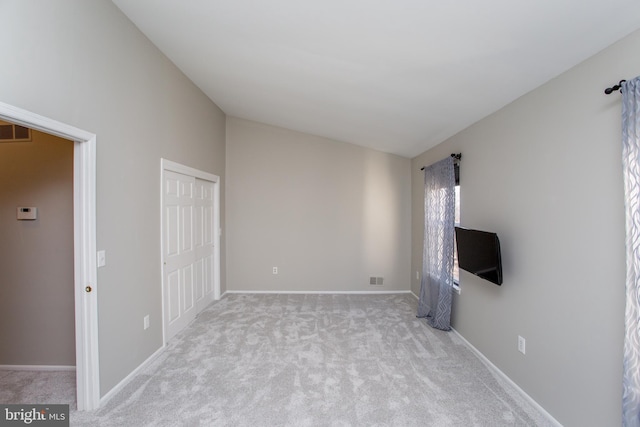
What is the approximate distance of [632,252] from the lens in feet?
4.38

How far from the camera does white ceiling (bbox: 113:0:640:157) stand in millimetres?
1419

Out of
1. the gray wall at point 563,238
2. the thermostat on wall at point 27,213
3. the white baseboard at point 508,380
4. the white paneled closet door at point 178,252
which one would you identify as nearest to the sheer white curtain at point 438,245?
the white baseboard at point 508,380

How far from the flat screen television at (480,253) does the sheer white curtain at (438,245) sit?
1.26ft

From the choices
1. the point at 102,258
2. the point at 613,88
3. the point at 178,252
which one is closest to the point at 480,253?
the point at 613,88

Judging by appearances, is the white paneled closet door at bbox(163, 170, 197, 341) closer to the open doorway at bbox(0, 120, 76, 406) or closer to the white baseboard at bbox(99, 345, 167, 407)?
the white baseboard at bbox(99, 345, 167, 407)

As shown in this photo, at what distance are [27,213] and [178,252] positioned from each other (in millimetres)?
1297

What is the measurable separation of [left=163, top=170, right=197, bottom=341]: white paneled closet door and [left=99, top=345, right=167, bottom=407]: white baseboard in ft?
0.88

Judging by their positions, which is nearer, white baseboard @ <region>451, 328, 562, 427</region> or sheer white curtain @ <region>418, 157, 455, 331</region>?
white baseboard @ <region>451, 328, 562, 427</region>

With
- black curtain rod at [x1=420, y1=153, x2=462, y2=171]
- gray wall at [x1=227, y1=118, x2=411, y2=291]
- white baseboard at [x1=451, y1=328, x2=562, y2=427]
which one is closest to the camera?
white baseboard at [x1=451, y1=328, x2=562, y2=427]

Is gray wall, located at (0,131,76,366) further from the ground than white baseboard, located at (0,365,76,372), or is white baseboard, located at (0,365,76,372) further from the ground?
gray wall, located at (0,131,76,366)

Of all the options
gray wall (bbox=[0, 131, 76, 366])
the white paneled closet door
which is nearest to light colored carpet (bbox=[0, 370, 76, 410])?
gray wall (bbox=[0, 131, 76, 366])

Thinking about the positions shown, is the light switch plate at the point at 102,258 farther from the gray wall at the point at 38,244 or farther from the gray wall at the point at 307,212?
the gray wall at the point at 307,212

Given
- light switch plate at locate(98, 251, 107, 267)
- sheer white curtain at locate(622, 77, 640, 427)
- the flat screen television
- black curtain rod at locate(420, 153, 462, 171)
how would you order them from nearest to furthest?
1. sheer white curtain at locate(622, 77, 640, 427)
2. light switch plate at locate(98, 251, 107, 267)
3. the flat screen television
4. black curtain rod at locate(420, 153, 462, 171)

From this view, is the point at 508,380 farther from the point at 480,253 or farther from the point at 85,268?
the point at 85,268
